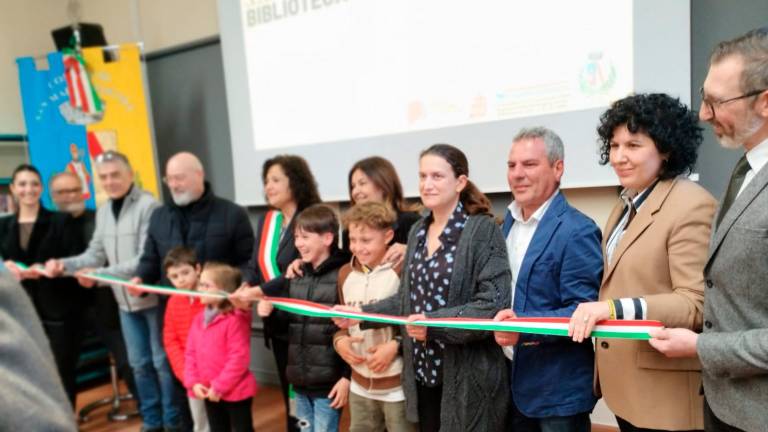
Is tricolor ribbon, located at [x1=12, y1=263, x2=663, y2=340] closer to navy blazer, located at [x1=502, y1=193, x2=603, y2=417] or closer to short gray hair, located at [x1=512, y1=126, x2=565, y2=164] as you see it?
navy blazer, located at [x1=502, y1=193, x2=603, y2=417]

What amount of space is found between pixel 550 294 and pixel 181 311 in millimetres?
2253

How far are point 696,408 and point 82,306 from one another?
393 centimetres

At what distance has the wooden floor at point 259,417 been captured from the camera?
3.58m

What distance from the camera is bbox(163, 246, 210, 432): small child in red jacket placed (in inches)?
118

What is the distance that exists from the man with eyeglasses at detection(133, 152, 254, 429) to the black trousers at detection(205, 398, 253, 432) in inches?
24.6

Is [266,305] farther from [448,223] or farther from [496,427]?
[496,427]

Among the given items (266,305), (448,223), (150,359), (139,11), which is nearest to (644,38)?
(448,223)

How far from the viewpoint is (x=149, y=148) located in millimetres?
4500

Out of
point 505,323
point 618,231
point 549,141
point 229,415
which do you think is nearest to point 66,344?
point 229,415

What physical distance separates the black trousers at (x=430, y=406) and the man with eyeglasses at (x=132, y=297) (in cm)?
213

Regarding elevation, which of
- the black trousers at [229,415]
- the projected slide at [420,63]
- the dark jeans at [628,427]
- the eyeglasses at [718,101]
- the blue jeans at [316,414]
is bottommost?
the black trousers at [229,415]

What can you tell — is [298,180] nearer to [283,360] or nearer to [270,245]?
[270,245]

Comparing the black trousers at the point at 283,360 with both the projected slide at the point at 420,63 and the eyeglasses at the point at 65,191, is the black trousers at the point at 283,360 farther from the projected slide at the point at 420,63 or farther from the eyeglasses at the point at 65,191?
the eyeglasses at the point at 65,191

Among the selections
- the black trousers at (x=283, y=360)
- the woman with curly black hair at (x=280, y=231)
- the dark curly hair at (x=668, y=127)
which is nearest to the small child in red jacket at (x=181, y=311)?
the woman with curly black hair at (x=280, y=231)
